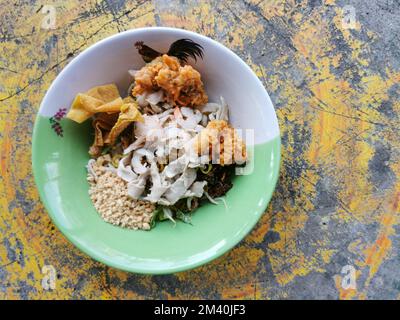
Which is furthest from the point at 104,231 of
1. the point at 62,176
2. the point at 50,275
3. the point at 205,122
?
the point at 205,122

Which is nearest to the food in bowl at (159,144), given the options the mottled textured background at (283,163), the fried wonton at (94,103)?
the fried wonton at (94,103)

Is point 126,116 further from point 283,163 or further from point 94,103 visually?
point 283,163

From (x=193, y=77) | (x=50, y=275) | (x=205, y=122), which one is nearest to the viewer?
(x=193, y=77)

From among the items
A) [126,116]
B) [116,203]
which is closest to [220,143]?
[126,116]

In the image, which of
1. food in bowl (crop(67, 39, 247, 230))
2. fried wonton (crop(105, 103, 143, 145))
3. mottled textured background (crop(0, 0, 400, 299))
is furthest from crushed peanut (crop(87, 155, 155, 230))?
mottled textured background (crop(0, 0, 400, 299))

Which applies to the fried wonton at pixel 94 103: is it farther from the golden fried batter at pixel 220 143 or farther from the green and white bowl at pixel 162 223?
the golden fried batter at pixel 220 143

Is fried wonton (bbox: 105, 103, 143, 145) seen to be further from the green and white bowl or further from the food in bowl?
the green and white bowl

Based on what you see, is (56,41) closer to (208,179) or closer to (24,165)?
(24,165)
